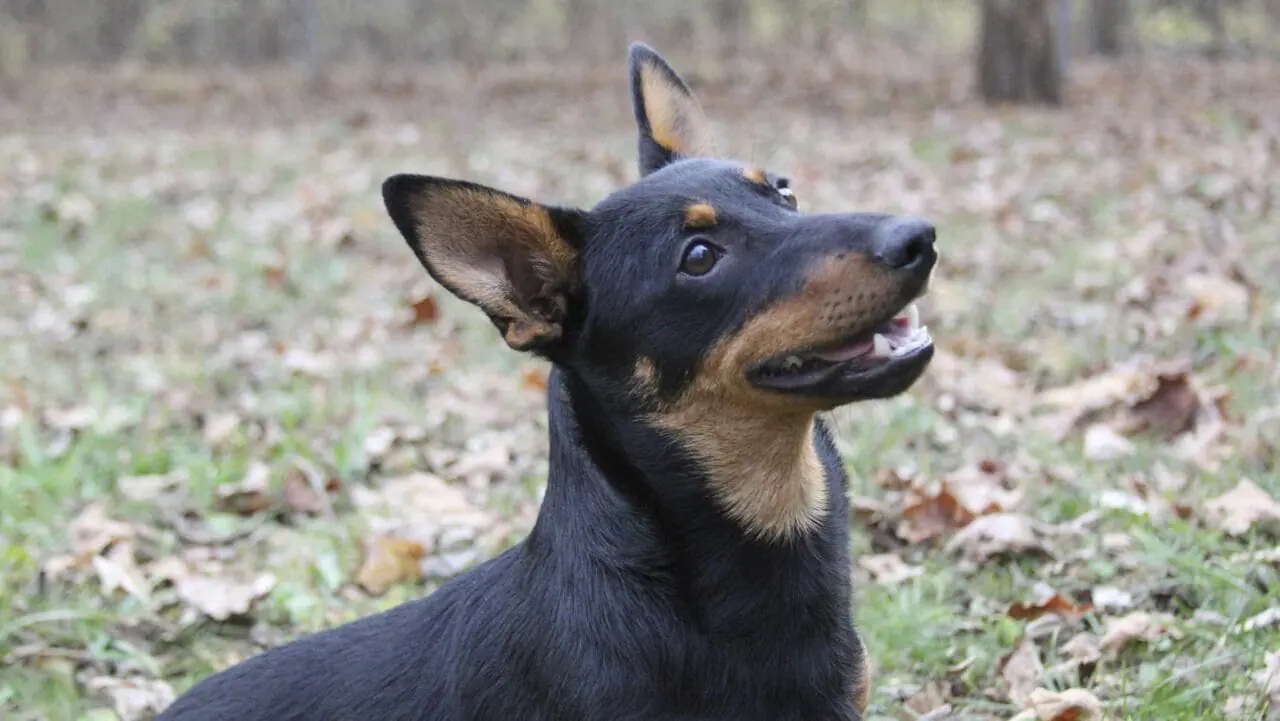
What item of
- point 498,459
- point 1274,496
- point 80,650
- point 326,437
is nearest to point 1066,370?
point 1274,496

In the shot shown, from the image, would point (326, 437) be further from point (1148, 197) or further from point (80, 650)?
point (1148, 197)

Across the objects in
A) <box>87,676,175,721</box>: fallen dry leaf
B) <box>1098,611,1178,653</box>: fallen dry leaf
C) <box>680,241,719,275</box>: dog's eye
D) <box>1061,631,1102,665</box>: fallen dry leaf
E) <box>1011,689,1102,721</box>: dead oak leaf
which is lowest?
<box>87,676,175,721</box>: fallen dry leaf

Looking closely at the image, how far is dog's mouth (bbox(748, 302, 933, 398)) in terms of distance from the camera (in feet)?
8.64

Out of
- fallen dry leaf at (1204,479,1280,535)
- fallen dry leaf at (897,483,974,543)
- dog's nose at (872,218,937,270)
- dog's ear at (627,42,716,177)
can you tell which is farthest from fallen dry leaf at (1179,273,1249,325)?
dog's nose at (872,218,937,270)

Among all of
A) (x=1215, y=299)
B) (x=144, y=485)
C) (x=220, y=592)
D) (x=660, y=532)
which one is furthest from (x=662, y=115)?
(x=1215, y=299)

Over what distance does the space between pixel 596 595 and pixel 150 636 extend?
7.25ft

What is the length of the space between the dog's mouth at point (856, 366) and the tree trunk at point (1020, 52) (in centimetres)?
1199

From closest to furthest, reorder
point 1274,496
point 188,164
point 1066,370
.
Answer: point 1274,496
point 1066,370
point 188,164

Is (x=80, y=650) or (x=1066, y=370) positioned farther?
(x=1066, y=370)

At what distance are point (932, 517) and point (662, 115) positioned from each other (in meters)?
1.86

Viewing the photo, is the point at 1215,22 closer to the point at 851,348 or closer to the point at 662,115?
the point at 662,115

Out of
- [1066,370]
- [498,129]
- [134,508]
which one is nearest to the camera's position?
[134,508]

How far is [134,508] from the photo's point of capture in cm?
502

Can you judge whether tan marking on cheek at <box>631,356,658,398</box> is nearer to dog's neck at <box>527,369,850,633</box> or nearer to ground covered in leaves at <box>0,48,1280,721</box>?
dog's neck at <box>527,369,850,633</box>
